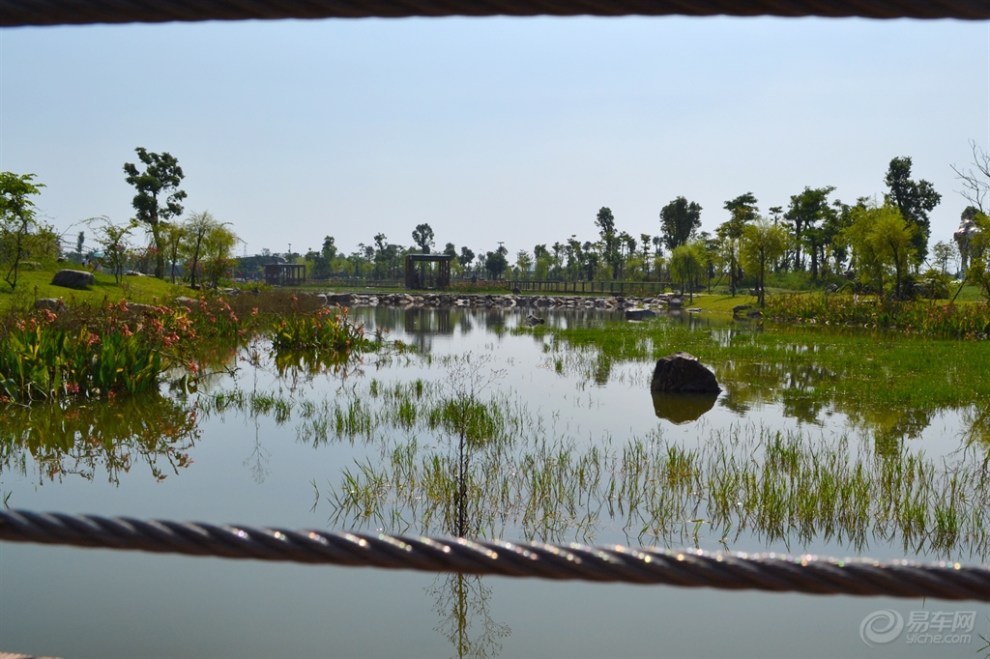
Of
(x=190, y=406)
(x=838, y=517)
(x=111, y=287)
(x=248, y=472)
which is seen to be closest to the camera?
(x=838, y=517)

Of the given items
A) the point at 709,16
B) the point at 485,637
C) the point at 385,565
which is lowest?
the point at 485,637

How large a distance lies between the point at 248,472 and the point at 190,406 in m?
3.99

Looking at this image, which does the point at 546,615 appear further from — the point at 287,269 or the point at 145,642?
the point at 287,269

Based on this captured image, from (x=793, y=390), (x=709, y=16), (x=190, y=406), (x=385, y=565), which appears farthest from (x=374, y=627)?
(x=793, y=390)

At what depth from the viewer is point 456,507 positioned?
7.07 m

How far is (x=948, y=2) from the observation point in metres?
0.89

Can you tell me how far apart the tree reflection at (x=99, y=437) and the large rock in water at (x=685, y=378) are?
26.7 feet

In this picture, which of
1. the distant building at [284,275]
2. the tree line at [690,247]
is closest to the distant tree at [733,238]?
the tree line at [690,247]

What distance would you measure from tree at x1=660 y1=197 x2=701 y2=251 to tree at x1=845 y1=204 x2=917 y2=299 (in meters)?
39.2

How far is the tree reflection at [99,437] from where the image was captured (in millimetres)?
8641

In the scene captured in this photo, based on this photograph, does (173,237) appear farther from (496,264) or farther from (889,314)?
(496,264)

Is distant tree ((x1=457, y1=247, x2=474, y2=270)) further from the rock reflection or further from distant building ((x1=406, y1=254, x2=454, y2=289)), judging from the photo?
the rock reflection

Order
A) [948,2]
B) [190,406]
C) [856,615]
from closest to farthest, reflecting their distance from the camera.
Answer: [948,2] < [856,615] < [190,406]

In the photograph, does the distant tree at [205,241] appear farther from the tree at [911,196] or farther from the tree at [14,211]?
the tree at [911,196]
